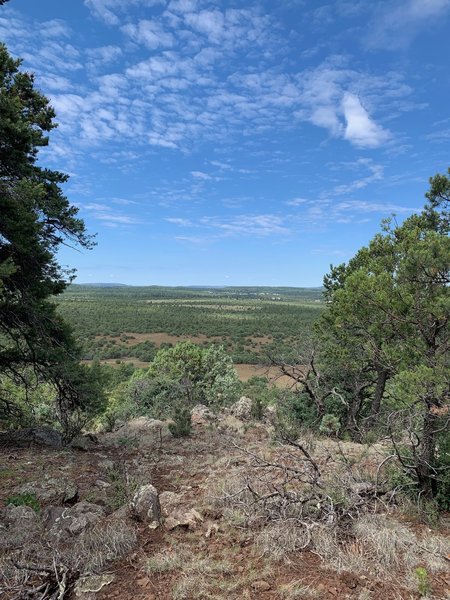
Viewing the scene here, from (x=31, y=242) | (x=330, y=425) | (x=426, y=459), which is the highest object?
(x=31, y=242)

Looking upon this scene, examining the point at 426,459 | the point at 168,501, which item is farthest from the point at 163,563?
the point at 426,459

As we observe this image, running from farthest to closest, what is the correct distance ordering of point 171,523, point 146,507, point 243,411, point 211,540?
point 243,411 → point 146,507 → point 171,523 → point 211,540

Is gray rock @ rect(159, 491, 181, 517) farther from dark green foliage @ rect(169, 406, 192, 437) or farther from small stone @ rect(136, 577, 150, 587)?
dark green foliage @ rect(169, 406, 192, 437)

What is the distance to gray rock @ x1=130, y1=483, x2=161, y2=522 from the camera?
4.94 meters

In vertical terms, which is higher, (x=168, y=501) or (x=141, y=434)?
(x=168, y=501)

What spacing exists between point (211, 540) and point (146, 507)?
965 millimetres

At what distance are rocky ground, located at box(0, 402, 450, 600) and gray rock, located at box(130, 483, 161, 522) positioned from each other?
0.5 inches

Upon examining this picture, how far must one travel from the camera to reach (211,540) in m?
4.58

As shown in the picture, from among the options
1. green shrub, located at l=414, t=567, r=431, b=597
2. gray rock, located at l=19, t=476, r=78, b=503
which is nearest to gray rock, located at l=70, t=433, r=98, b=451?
gray rock, located at l=19, t=476, r=78, b=503

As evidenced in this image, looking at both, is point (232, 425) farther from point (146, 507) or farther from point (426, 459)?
point (146, 507)

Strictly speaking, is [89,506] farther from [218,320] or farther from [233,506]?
[218,320]

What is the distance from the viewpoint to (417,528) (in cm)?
498

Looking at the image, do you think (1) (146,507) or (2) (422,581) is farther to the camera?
(1) (146,507)

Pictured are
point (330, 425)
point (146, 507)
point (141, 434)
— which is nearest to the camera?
point (146, 507)
